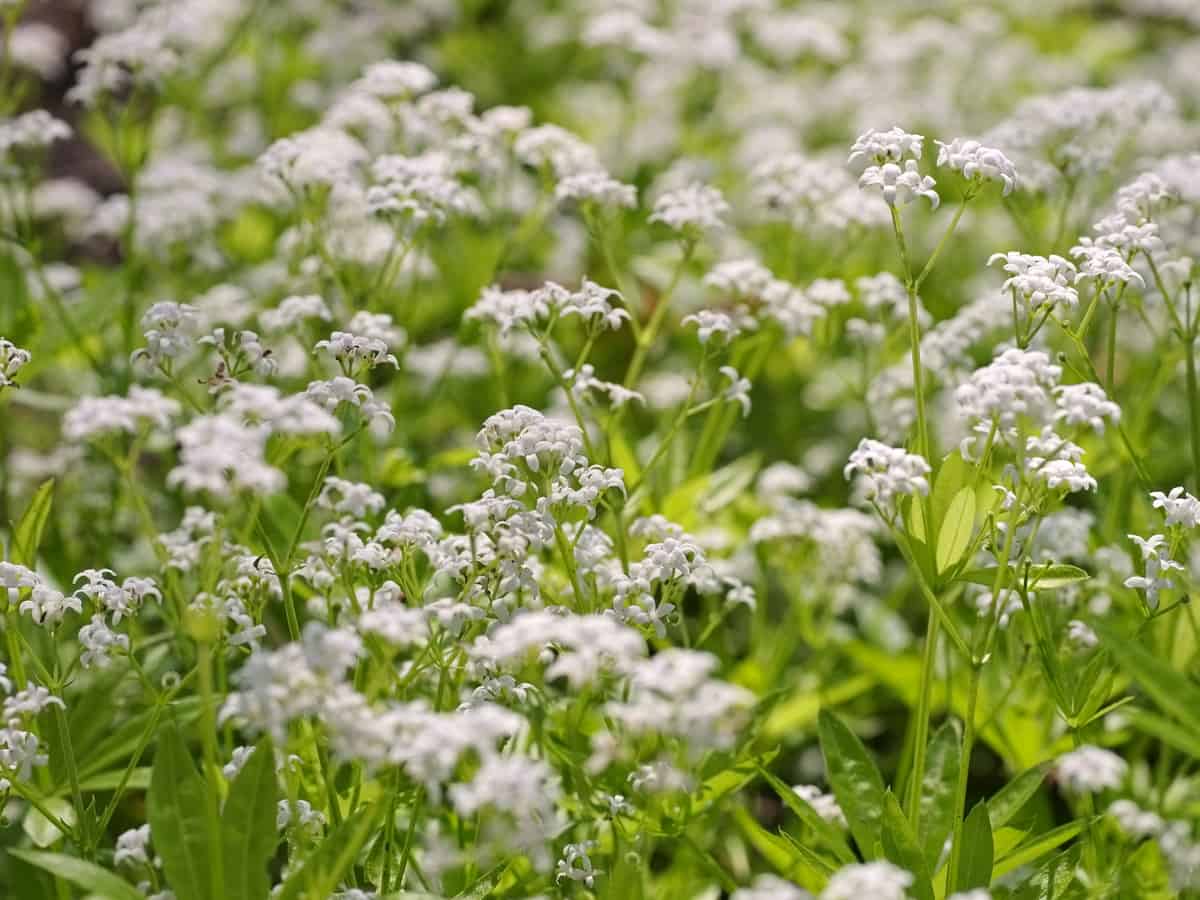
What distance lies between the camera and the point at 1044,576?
3.87 meters

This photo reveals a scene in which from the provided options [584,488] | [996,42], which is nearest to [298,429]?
[584,488]

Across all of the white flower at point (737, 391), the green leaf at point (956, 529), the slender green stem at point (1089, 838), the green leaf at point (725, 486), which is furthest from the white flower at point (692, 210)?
the slender green stem at point (1089, 838)

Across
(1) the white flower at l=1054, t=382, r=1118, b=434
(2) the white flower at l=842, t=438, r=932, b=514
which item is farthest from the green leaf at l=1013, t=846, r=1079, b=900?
(1) the white flower at l=1054, t=382, r=1118, b=434

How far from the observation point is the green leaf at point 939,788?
395 cm

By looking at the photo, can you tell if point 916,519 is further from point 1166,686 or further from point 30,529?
point 30,529

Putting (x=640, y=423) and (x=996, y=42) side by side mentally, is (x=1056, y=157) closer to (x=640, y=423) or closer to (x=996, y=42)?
(x=640, y=423)

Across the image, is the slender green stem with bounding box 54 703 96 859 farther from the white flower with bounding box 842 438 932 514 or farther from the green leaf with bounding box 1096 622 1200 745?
the green leaf with bounding box 1096 622 1200 745

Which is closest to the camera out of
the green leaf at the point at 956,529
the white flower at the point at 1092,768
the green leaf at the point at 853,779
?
the white flower at the point at 1092,768

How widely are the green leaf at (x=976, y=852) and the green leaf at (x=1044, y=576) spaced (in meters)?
0.59

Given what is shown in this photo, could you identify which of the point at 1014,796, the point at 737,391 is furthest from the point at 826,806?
the point at 737,391

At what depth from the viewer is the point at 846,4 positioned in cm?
1241

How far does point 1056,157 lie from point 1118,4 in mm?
9615

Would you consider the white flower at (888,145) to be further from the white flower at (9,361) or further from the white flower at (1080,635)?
the white flower at (9,361)

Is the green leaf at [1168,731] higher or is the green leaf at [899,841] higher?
the green leaf at [1168,731]
